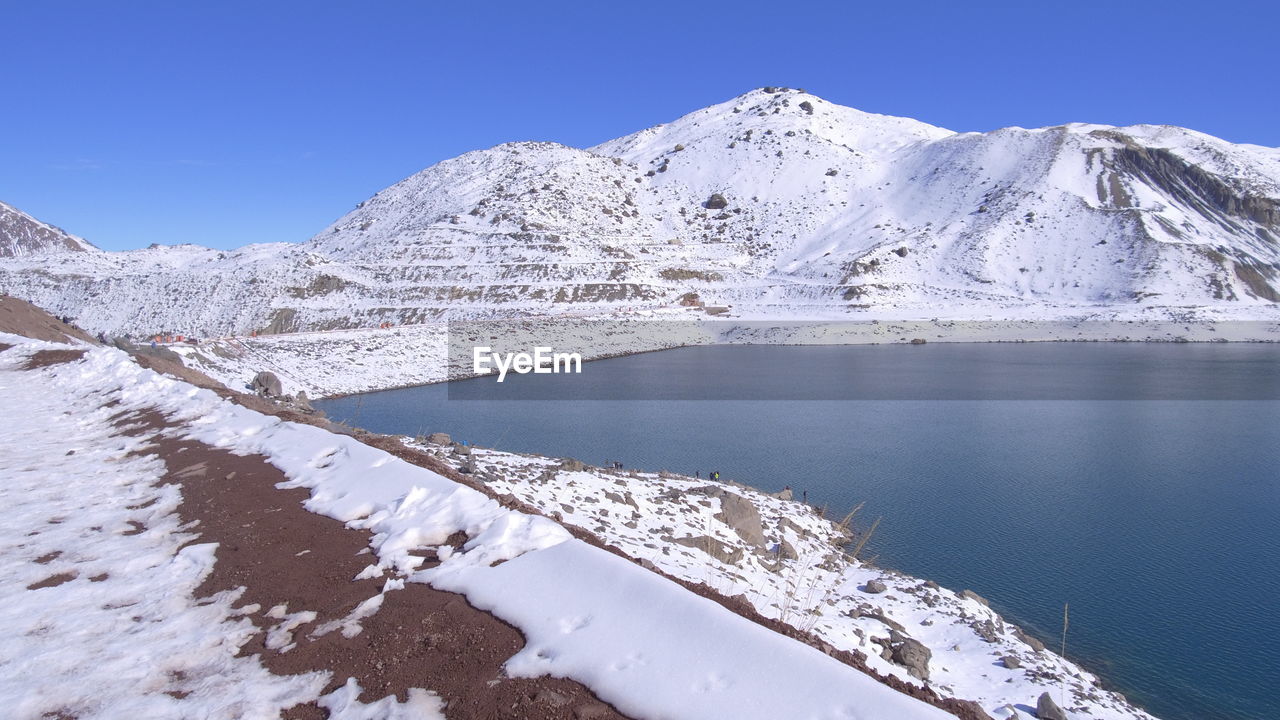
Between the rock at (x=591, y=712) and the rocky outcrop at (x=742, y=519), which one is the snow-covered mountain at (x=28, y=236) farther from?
the rock at (x=591, y=712)

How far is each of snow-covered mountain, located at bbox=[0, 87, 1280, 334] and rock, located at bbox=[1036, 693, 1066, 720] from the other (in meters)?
62.1

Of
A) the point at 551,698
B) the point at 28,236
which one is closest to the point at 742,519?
the point at 551,698

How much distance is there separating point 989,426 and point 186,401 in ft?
92.9

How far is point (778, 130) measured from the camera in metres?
132

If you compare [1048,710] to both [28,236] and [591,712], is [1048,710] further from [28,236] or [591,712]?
[28,236]

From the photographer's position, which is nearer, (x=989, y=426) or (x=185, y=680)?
(x=185, y=680)

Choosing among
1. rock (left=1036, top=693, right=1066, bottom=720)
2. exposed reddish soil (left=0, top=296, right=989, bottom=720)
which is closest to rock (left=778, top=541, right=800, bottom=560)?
rock (left=1036, top=693, right=1066, bottom=720)

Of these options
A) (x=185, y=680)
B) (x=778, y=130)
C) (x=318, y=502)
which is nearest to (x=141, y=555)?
(x=318, y=502)

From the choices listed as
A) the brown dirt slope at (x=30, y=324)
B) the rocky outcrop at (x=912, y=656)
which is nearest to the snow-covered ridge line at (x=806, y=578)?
the rocky outcrop at (x=912, y=656)

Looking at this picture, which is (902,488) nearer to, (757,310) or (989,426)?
(989,426)

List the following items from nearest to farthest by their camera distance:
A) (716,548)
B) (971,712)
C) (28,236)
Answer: (971,712), (716,548), (28,236)

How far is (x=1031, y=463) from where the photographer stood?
76.8 feet

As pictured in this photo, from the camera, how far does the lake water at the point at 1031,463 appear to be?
1241 centimetres

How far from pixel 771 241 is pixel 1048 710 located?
316 feet
